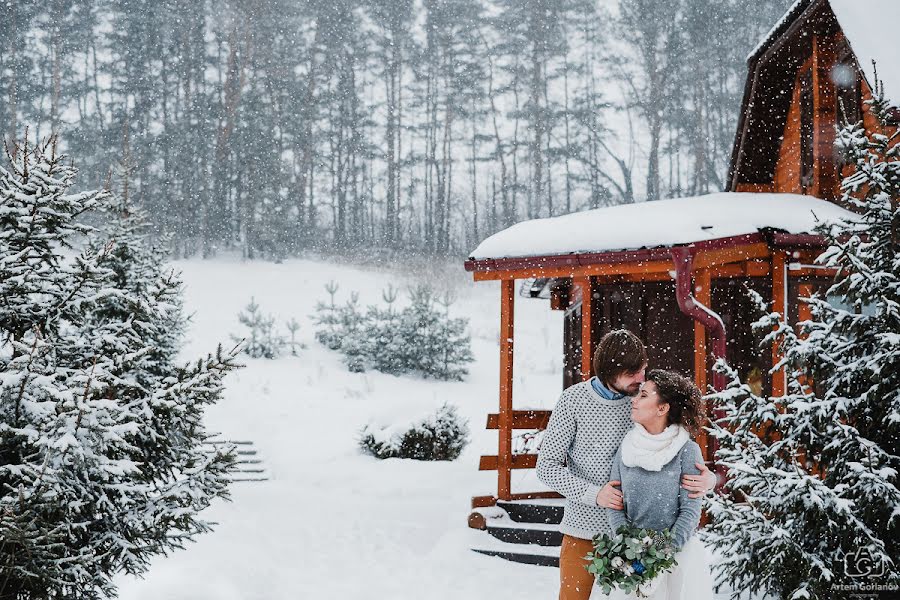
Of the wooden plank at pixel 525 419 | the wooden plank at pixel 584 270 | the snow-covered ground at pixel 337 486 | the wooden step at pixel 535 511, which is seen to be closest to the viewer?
the snow-covered ground at pixel 337 486

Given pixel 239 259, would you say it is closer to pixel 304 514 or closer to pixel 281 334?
pixel 281 334

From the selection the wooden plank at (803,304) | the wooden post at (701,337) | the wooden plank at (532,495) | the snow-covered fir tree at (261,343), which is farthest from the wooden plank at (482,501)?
the snow-covered fir tree at (261,343)

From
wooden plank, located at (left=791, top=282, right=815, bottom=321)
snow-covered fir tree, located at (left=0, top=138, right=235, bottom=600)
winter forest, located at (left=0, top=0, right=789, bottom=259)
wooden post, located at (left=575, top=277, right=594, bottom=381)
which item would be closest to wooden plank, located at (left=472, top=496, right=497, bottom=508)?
wooden post, located at (left=575, top=277, right=594, bottom=381)

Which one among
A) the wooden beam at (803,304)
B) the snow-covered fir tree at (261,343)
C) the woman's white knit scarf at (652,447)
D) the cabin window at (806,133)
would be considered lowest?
the snow-covered fir tree at (261,343)

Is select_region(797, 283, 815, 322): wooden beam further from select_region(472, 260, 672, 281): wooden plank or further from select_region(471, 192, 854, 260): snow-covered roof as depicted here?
select_region(472, 260, 672, 281): wooden plank

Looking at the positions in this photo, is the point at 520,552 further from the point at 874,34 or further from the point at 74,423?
the point at 874,34

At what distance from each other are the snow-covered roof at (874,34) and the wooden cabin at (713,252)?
0.7 inches

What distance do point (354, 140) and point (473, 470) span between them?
27.4m

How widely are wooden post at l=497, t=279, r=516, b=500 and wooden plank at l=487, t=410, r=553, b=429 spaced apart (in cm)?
15

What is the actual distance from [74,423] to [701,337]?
20.7ft

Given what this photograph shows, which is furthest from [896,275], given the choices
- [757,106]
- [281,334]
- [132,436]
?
[281,334]

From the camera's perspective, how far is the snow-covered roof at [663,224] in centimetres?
794

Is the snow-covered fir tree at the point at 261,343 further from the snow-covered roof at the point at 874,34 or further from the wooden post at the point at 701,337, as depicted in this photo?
the snow-covered roof at the point at 874,34

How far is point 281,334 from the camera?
24641 millimetres
